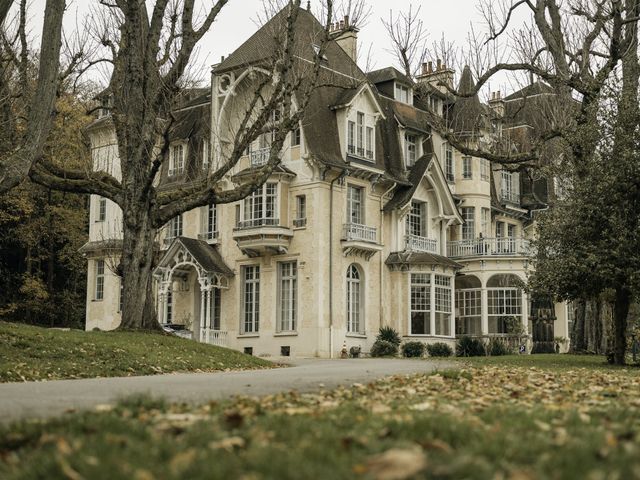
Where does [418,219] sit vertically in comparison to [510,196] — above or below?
below

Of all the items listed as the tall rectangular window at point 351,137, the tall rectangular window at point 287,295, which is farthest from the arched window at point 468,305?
the tall rectangular window at point 287,295

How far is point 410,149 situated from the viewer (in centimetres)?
4072

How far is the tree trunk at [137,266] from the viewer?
24.3 meters

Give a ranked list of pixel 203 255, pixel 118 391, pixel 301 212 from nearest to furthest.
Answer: pixel 118 391, pixel 301 212, pixel 203 255

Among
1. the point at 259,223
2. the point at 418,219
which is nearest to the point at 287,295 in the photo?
Result: the point at 259,223

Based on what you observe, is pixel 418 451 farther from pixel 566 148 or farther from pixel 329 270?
pixel 329 270

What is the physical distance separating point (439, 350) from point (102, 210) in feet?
61.6

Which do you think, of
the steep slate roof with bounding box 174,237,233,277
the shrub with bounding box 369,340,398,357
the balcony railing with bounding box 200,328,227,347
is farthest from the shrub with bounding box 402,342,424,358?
the steep slate roof with bounding box 174,237,233,277

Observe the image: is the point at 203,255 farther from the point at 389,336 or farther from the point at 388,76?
the point at 388,76

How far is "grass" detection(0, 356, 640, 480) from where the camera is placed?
182 inches

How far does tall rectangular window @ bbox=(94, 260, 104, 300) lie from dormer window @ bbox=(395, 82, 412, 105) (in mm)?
16819

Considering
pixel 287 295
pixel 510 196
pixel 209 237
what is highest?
pixel 510 196

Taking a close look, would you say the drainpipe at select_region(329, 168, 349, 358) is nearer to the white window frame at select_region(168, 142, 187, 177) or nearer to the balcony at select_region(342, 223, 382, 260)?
the balcony at select_region(342, 223, 382, 260)

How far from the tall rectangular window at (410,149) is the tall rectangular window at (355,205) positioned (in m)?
3.95
